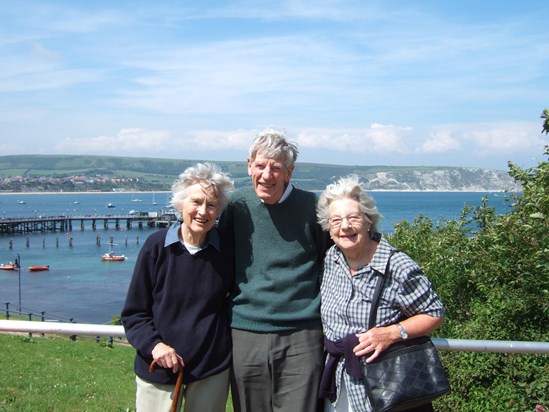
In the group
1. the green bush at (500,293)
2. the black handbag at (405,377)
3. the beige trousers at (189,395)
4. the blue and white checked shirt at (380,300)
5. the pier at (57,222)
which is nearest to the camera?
the black handbag at (405,377)

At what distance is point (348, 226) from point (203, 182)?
83cm

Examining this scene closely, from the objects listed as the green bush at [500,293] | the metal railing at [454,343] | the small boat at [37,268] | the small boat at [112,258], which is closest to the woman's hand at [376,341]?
the metal railing at [454,343]

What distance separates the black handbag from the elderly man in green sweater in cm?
44

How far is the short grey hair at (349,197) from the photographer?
3.26 metres

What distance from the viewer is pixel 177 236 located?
11.0 ft

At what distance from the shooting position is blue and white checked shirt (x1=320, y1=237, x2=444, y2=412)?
10.1ft

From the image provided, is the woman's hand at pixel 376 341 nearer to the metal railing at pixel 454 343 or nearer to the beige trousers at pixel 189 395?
the metal railing at pixel 454 343

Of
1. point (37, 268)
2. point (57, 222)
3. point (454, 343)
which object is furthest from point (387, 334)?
point (57, 222)

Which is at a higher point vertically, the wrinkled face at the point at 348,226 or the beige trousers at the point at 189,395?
the wrinkled face at the point at 348,226

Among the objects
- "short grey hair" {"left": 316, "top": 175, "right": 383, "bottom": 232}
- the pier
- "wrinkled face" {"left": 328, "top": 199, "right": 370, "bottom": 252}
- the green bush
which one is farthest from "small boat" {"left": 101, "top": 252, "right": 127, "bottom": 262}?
"wrinkled face" {"left": 328, "top": 199, "right": 370, "bottom": 252}

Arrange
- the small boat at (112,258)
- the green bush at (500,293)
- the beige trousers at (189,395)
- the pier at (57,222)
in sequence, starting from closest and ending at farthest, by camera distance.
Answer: the beige trousers at (189,395)
the green bush at (500,293)
the small boat at (112,258)
the pier at (57,222)

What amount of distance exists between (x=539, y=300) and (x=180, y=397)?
187 inches

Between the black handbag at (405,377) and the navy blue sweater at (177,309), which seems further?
the navy blue sweater at (177,309)

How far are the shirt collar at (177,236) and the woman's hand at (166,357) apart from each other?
558mm
